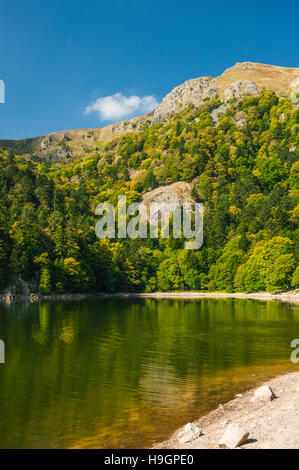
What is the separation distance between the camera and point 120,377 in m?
23.1

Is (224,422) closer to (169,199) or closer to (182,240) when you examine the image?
(182,240)

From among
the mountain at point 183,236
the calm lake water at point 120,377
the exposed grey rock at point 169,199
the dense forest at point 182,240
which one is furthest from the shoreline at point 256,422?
the exposed grey rock at point 169,199

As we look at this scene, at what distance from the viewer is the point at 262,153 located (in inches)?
7687

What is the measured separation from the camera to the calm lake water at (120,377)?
49.5 feet

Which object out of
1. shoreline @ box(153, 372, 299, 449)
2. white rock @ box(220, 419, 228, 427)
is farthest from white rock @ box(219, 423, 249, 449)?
white rock @ box(220, 419, 228, 427)

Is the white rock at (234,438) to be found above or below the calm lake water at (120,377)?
above

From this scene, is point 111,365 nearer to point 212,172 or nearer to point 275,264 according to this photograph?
point 275,264

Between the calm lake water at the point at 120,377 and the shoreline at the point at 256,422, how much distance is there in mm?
914

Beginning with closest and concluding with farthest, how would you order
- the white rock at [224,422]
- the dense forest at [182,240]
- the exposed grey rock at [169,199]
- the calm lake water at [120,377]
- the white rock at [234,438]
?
the white rock at [234,438], the white rock at [224,422], the calm lake water at [120,377], the dense forest at [182,240], the exposed grey rock at [169,199]

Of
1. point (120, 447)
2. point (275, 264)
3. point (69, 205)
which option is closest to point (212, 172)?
point (69, 205)

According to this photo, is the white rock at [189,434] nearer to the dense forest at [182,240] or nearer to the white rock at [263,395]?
the white rock at [263,395]

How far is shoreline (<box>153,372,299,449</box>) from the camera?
12.1 meters

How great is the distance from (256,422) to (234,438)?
3131 millimetres
